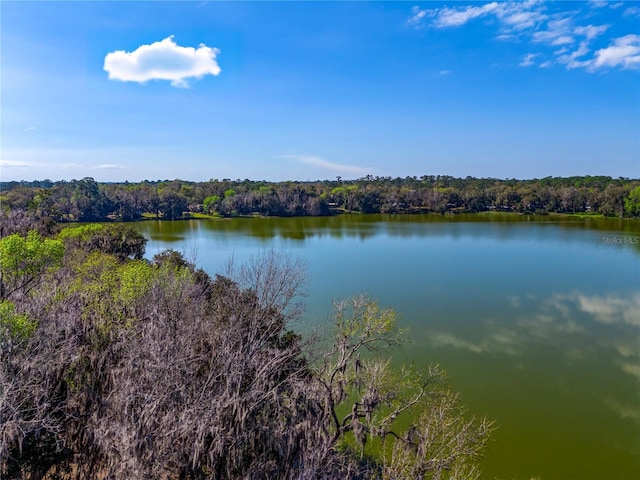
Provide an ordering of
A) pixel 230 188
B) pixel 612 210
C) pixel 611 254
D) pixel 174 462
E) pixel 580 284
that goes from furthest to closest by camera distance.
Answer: pixel 230 188 < pixel 612 210 < pixel 611 254 < pixel 580 284 < pixel 174 462

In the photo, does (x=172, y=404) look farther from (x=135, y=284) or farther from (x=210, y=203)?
(x=210, y=203)

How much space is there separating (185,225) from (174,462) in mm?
73143

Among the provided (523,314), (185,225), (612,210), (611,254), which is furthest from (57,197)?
(612,210)

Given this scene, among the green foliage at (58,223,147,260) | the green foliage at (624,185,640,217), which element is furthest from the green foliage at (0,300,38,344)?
the green foliage at (624,185,640,217)

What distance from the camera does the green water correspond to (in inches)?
508

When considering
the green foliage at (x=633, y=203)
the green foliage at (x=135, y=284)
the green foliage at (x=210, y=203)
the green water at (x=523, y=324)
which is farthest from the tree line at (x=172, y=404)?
the green foliage at (x=633, y=203)

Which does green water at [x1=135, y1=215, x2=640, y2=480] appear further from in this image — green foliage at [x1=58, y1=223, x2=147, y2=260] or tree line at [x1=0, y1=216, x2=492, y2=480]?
green foliage at [x1=58, y1=223, x2=147, y2=260]

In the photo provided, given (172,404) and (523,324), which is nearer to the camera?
(172,404)

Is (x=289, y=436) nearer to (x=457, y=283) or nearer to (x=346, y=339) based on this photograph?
(x=346, y=339)

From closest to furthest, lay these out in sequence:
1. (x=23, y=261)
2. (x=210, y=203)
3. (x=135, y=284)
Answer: (x=23, y=261), (x=135, y=284), (x=210, y=203)

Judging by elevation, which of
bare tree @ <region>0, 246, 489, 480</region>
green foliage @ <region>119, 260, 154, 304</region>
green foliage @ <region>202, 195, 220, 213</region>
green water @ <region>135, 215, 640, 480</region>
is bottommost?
green water @ <region>135, 215, 640, 480</region>

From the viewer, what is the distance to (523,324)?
22.8 metres

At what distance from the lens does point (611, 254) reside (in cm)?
4344

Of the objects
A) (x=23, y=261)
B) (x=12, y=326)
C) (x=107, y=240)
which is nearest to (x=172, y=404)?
(x=12, y=326)
